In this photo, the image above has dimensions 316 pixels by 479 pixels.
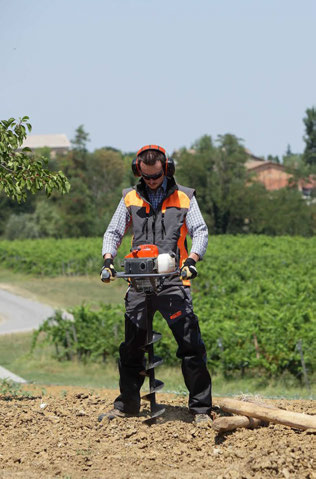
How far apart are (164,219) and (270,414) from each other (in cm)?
159

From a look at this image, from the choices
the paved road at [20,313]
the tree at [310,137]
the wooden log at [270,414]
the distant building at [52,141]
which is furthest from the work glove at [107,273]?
the distant building at [52,141]

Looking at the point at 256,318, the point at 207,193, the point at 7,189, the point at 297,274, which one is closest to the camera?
the point at 7,189

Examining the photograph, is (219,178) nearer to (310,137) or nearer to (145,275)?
(310,137)

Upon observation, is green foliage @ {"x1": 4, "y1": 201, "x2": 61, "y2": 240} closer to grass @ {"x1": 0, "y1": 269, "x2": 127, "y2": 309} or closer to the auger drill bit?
grass @ {"x1": 0, "y1": 269, "x2": 127, "y2": 309}

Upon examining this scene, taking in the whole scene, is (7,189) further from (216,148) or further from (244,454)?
(216,148)

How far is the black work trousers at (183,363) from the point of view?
5.89 m

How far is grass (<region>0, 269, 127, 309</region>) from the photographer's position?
30292mm

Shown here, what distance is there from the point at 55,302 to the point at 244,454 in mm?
25361

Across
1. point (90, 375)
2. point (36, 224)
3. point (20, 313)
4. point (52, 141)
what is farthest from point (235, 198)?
point (52, 141)

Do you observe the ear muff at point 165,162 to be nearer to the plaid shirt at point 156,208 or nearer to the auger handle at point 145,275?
the plaid shirt at point 156,208

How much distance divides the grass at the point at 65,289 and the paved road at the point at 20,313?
Answer: 741mm

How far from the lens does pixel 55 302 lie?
1184 inches

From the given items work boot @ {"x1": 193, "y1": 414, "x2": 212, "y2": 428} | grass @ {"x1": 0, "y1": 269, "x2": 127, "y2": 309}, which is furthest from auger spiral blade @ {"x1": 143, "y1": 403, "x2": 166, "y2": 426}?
grass @ {"x1": 0, "y1": 269, "x2": 127, "y2": 309}

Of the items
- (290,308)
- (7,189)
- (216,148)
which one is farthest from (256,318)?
(216,148)
